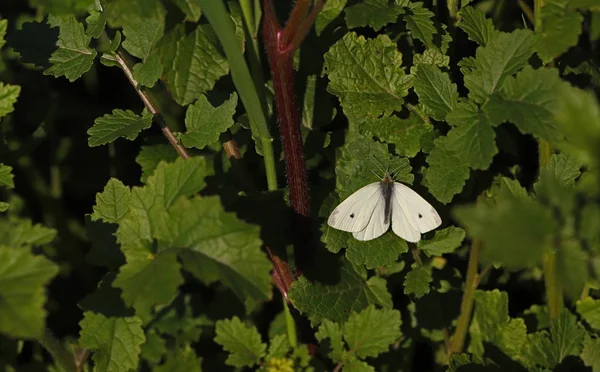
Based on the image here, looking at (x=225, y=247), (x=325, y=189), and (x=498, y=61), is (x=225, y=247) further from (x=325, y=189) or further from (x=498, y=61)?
(x=498, y=61)

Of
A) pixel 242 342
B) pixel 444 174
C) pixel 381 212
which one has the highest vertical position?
pixel 444 174

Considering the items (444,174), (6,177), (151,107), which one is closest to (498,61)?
(444,174)

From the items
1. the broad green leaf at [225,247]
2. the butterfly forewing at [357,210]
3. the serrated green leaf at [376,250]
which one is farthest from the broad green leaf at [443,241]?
the broad green leaf at [225,247]

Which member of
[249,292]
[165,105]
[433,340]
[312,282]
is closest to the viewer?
[249,292]

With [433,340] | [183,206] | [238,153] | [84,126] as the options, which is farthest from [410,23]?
[84,126]

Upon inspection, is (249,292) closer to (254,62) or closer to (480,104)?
(254,62)

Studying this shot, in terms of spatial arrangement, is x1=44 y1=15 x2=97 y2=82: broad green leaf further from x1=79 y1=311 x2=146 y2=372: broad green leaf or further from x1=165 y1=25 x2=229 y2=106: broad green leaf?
x1=79 y1=311 x2=146 y2=372: broad green leaf

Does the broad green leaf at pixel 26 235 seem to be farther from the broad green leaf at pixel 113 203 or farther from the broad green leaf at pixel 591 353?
the broad green leaf at pixel 591 353

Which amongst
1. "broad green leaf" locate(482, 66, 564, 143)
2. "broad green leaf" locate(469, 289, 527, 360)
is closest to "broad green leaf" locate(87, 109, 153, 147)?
"broad green leaf" locate(482, 66, 564, 143)
